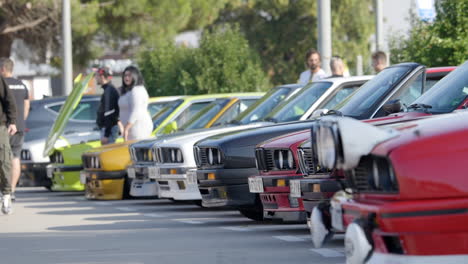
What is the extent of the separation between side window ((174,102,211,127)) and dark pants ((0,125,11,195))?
3.98 meters

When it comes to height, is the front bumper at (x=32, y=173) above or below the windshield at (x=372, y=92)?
below

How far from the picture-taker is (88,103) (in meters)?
20.5

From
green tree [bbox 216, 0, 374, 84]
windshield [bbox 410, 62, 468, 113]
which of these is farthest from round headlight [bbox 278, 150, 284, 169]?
green tree [bbox 216, 0, 374, 84]

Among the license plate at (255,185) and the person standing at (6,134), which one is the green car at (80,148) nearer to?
the person standing at (6,134)

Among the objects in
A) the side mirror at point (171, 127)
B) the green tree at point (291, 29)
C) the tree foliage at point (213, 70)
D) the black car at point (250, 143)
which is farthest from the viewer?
the green tree at point (291, 29)

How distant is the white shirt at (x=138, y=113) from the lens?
56.2ft

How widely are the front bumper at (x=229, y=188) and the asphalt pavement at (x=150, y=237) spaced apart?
0.85ft

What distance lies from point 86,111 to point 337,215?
14.1m

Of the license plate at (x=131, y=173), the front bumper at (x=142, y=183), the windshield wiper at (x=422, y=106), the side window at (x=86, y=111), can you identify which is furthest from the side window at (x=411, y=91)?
the side window at (x=86, y=111)

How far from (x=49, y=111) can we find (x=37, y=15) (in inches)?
568

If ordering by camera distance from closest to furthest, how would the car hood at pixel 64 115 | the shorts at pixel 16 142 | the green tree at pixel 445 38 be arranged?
the shorts at pixel 16 142 < the green tree at pixel 445 38 < the car hood at pixel 64 115

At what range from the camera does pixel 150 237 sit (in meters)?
10.9

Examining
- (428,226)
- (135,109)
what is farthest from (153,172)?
(428,226)

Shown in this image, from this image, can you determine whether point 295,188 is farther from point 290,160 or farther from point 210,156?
point 210,156
